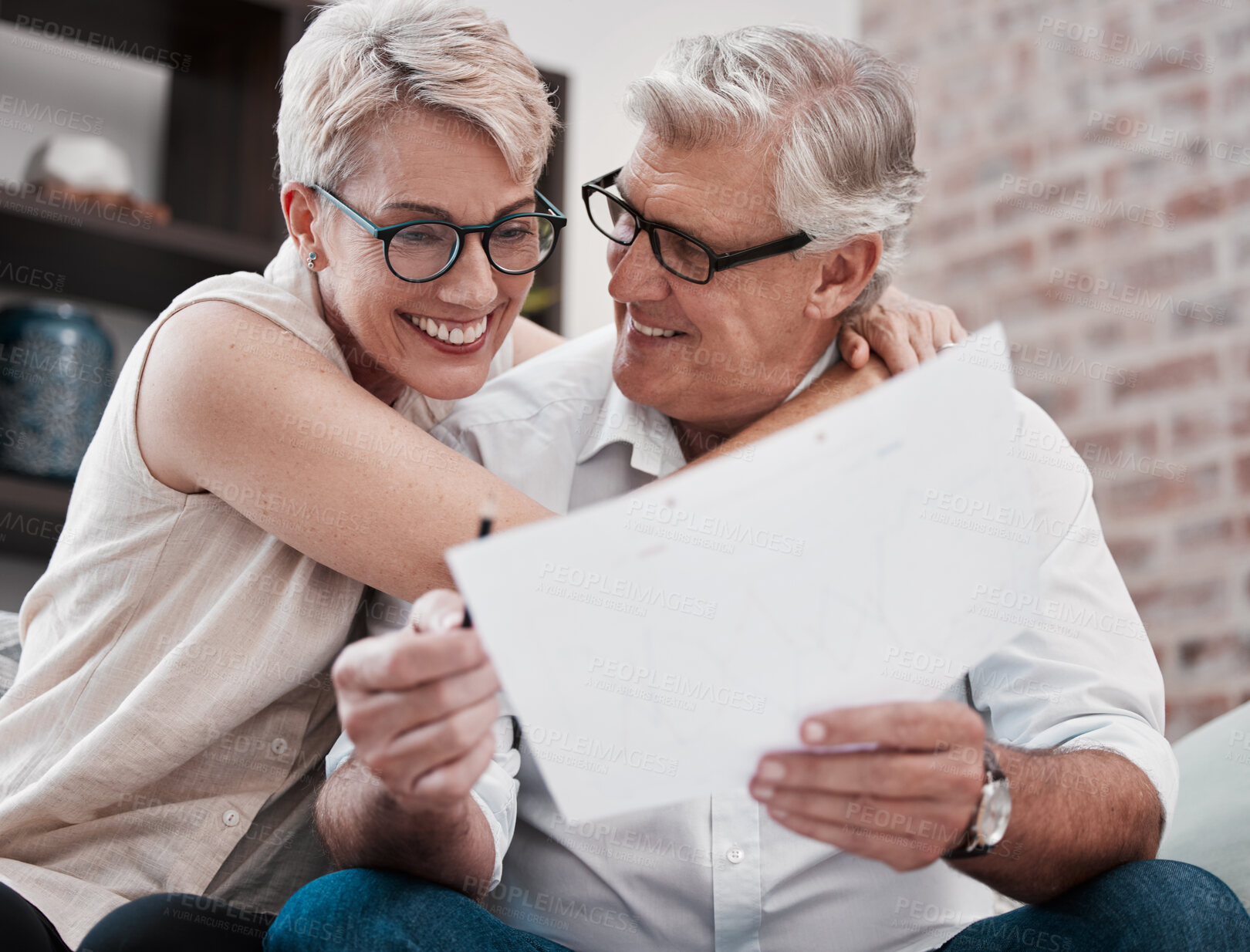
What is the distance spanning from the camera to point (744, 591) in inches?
29.3

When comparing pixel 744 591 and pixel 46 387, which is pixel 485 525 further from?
pixel 46 387

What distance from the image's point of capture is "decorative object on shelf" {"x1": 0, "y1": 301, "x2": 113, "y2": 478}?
2051 mm

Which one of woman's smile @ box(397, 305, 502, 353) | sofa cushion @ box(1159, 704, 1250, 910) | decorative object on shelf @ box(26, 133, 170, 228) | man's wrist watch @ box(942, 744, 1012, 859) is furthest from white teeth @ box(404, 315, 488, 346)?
decorative object on shelf @ box(26, 133, 170, 228)

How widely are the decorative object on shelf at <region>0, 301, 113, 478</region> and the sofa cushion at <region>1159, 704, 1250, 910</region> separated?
1.80 metres

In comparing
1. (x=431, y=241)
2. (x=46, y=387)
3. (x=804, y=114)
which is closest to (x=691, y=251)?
(x=804, y=114)

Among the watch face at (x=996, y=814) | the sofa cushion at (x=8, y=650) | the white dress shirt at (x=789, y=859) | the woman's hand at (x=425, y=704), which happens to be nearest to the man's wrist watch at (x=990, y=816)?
the watch face at (x=996, y=814)

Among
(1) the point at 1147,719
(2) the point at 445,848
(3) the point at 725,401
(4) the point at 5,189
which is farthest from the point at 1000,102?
(2) the point at 445,848

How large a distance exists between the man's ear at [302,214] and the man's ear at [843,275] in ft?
1.86

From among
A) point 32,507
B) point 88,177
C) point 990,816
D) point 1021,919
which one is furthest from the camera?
point 88,177

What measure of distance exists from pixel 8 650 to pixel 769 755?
1027mm

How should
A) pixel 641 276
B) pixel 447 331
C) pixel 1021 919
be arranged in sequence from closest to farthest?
pixel 1021 919
pixel 447 331
pixel 641 276

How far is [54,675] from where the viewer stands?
1221 millimetres

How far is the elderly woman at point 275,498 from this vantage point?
1.14 metres

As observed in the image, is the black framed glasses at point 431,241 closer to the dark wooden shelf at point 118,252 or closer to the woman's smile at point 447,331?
the woman's smile at point 447,331
